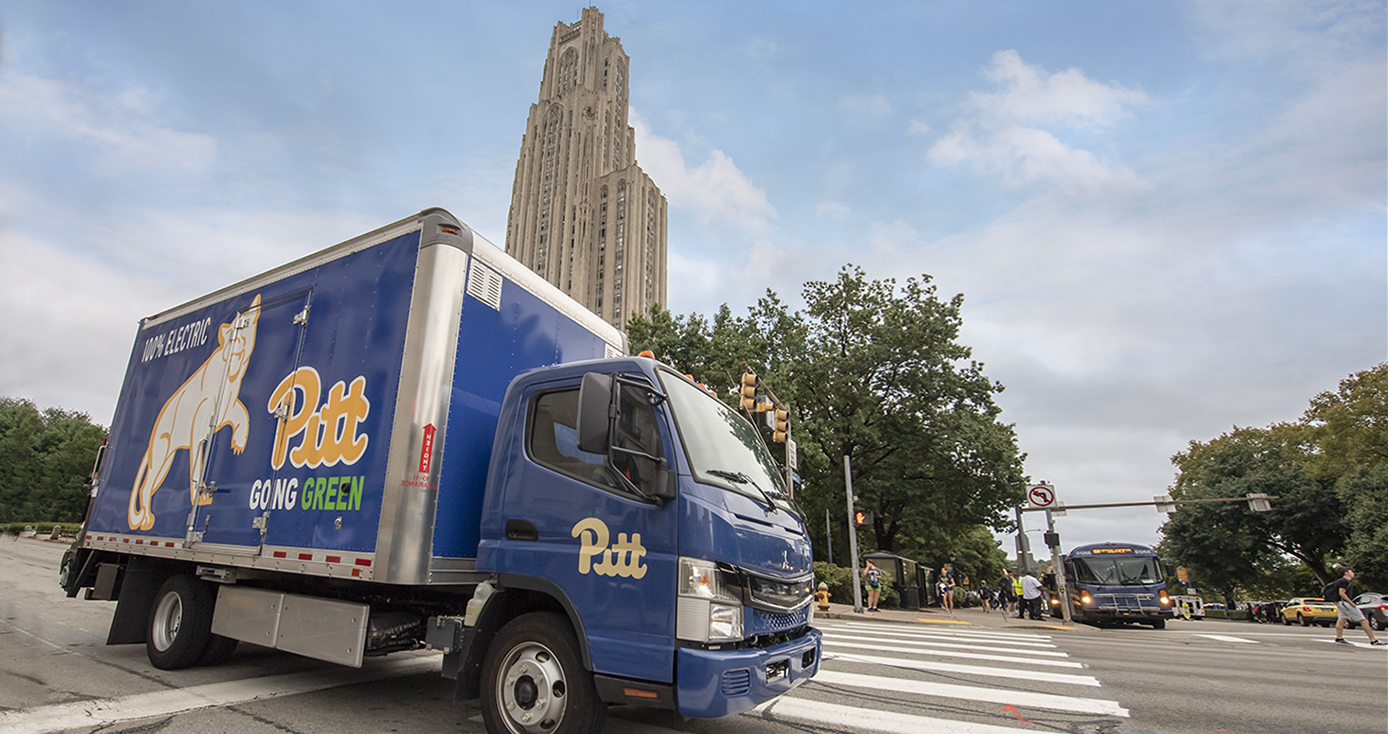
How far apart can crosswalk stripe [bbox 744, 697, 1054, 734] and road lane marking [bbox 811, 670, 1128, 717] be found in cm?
87

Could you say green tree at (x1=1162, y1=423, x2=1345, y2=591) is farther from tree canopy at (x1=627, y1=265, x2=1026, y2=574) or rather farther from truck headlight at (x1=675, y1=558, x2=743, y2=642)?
truck headlight at (x1=675, y1=558, x2=743, y2=642)

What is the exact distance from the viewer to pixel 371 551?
4406 millimetres

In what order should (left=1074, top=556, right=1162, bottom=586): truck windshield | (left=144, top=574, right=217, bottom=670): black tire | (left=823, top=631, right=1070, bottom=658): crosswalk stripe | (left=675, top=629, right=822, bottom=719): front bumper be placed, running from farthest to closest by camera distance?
(left=1074, top=556, right=1162, bottom=586): truck windshield < (left=823, top=631, right=1070, bottom=658): crosswalk stripe < (left=144, top=574, right=217, bottom=670): black tire < (left=675, top=629, right=822, bottom=719): front bumper

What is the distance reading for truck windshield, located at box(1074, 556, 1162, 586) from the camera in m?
18.6

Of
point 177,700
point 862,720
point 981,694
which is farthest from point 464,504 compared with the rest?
point 981,694

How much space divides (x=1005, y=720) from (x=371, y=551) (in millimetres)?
4975

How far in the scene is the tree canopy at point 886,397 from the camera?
27.5 metres

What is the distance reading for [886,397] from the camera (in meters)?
29.7

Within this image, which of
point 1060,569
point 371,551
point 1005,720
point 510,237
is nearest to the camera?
point 371,551

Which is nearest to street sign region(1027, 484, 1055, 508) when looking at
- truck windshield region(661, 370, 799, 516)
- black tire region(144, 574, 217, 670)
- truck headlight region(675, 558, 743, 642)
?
truck windshield region(661, 370, 799, 516)

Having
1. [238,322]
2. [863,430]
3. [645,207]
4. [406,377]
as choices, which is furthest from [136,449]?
[645,207]

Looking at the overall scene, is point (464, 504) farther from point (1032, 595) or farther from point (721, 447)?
point (1032, 595)

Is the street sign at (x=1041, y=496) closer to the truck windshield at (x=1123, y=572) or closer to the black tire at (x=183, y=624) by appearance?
the truck windshield at (x=1123, y=572)

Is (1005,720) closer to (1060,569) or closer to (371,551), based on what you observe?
(371,551)
